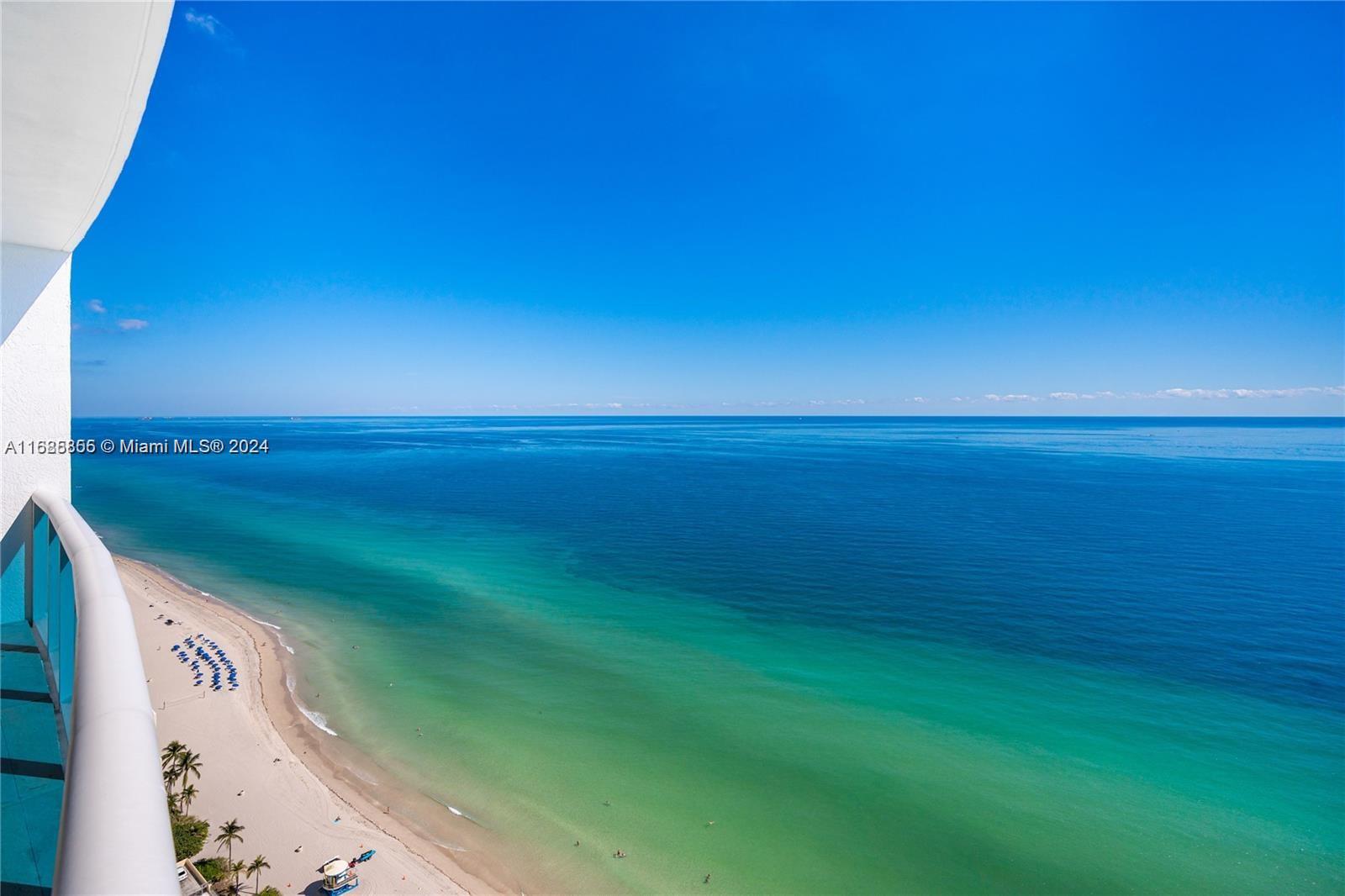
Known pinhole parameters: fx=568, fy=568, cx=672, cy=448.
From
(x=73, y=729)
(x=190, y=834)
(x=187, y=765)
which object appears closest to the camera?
(x=73, y=729)

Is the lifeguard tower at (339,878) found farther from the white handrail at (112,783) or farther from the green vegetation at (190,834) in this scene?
the white handrail at (112,783)

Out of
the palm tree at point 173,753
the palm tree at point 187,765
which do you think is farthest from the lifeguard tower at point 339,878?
the palm tree at point 173,753

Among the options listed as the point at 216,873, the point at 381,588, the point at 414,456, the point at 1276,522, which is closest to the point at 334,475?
the point at 414,456

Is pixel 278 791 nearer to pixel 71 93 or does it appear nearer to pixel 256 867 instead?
pixel 256 867

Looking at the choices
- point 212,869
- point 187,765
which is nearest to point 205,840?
point 212,869

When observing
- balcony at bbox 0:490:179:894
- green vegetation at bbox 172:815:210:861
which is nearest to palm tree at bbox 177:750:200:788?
green vegetation at bbox 172:815:210:861

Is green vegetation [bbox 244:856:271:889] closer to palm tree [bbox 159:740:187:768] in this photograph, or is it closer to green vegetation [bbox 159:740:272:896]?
green vegetation [bbox 159:740:272:896]

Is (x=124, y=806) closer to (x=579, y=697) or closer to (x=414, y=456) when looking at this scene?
(x=579, y=697)
